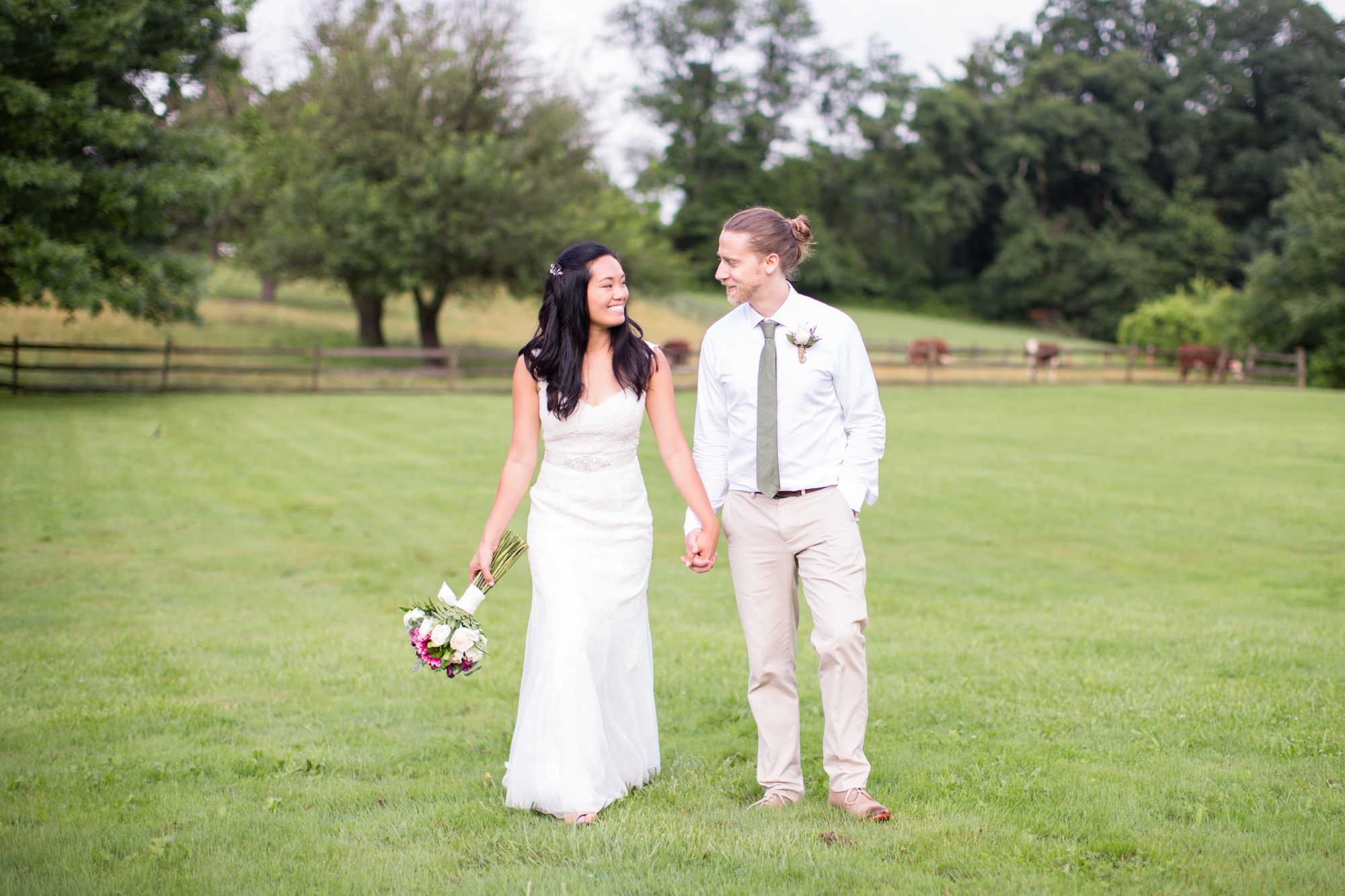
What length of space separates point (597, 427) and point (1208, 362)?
3780cm

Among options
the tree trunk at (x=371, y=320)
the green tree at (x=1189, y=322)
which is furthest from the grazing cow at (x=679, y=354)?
the green tree at (x=1189, y=322)

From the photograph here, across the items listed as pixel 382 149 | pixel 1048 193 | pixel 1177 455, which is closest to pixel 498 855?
pixel 1177 455

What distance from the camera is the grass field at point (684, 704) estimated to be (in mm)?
3379

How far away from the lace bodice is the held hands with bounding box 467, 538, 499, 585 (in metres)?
0.45

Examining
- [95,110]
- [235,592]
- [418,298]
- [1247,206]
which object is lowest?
[235,592]

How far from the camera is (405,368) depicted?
103 ft

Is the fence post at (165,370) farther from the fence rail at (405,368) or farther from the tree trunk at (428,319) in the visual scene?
the tree trunk at (428,319)

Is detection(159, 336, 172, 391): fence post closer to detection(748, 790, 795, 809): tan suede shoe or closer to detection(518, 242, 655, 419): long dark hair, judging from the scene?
detection(518, 242, 655, 419): long dark hair

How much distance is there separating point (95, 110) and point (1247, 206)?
219ft

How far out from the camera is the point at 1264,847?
344 centimetres

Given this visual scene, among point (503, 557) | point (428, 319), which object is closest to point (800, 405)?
point (503, 557)

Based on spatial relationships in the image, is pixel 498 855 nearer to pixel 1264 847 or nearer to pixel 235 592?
pixel 1264 847

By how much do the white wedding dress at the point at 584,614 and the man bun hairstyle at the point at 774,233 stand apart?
706 mm

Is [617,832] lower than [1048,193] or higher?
lower
